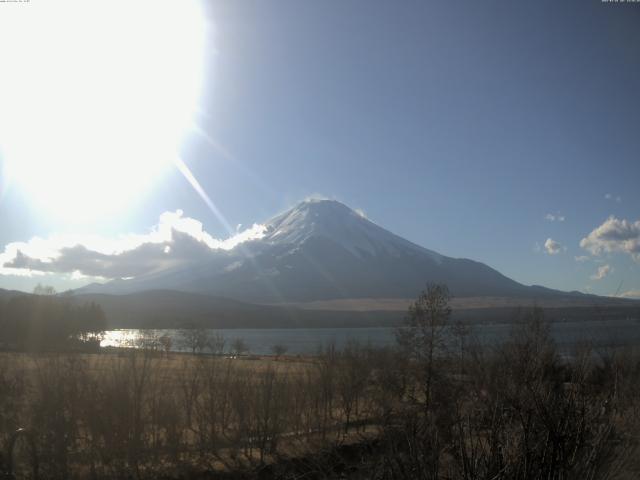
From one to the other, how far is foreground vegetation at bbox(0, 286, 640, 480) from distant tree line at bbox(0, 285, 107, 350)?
36984 mm

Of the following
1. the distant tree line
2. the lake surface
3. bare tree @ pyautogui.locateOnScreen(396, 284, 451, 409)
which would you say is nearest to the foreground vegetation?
bare tree @ pyautogui.locateOnScreen(396, 284, 451, 409)

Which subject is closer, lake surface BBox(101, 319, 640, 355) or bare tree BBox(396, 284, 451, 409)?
lake surface BBox(101, 319, 640, 355)

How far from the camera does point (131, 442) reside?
1511cm

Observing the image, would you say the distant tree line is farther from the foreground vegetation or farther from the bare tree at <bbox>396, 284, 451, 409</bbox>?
the bare tree at <bbox>396, 284, 451, 409</bbox>

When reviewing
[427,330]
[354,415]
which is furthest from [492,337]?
[354,415]

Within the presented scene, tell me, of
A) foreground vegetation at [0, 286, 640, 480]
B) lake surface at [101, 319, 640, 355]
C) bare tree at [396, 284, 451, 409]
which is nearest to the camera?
foreground vegetation at [0, 286, 640, 480]

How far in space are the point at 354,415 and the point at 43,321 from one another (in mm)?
46706

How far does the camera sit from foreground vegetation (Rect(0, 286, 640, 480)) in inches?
179

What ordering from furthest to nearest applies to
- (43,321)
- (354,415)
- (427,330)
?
(43,321), (354,415), (427,330)

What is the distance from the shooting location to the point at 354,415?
84.9 feet

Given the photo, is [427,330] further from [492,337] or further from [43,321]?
[43,321]

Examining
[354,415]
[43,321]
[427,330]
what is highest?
[427,330]

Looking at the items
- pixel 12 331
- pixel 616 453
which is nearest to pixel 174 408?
pixel 616 453

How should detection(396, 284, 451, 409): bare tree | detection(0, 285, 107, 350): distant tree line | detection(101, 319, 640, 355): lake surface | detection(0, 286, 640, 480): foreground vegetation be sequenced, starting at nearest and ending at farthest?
detection(0, 286, 640, 480): foreground vegetation → detection(101, 319, 640, 355): lake surface → detection(396, 284, 451, 409): bare tree → detection(0, 285, 107, 350): distant tree line
